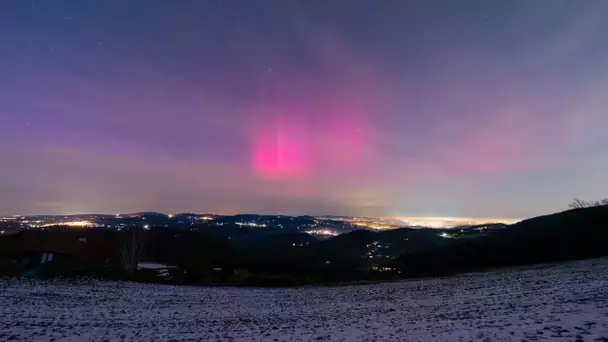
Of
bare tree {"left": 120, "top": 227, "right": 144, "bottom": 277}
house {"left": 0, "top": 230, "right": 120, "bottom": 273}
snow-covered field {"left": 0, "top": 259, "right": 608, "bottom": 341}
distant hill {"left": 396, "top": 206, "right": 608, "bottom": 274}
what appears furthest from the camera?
house {"left": 0, "top": 230, "right": 120, "bottom": 273}

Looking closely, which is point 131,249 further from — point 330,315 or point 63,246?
point 330,315

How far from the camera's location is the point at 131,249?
204 ft

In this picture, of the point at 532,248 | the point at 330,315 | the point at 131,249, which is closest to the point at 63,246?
the point at 131,249

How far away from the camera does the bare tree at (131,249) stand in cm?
6075

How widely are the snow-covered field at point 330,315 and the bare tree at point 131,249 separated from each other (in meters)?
25.9

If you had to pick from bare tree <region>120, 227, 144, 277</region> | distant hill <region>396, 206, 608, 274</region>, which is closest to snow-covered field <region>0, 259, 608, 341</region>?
bare tree <region>120, 227, 144, 277</region>

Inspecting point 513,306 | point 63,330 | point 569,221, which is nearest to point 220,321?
point 63,330

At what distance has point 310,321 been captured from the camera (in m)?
22.6

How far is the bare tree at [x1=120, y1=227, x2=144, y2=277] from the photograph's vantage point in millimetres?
60750

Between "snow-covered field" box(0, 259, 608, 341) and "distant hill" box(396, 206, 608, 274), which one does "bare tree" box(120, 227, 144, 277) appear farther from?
"distant hill" box(396, 206, 608, 274)

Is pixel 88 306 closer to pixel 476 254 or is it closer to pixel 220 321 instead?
pixel 220 321

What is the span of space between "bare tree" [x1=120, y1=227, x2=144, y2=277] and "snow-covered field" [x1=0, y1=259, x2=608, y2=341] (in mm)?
25856

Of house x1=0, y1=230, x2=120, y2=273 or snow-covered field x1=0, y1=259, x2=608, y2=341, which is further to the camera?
house x1=0, y1=230, x2=120, y2=273

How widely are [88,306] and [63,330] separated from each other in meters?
9.18
